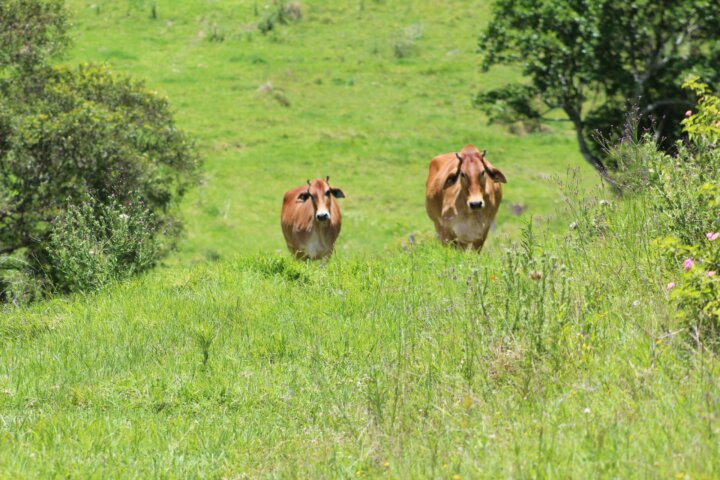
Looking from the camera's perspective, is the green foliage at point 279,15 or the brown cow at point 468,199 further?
the green foliage at point 279,15

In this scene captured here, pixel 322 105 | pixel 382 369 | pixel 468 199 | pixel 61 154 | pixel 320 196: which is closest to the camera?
pixel 382 369

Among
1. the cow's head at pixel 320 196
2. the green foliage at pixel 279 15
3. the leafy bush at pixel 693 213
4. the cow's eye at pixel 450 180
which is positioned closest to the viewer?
the leafy bush at pixel 693 213

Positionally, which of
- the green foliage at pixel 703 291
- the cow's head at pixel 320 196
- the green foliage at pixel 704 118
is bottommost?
the cow's head at pixel 320 196

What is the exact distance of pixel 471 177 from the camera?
1359cm

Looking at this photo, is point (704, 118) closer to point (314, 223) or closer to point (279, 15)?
point (314, 223)

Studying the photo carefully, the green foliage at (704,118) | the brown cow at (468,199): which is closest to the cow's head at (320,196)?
the brown cow at (468,199)

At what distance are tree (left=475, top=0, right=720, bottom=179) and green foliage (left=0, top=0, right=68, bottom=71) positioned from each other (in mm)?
13419

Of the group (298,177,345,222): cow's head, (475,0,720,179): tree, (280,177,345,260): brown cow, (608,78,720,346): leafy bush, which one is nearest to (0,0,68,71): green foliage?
(280,177,345,260): brown cow

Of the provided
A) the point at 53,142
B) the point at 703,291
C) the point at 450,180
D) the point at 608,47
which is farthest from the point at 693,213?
the point at 608,47

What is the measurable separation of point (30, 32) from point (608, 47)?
1679 centimetres

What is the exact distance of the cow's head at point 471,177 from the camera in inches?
534

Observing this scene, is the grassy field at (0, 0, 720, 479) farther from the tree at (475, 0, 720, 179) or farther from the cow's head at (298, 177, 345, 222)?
the tree at (475, 0, 720, 179)

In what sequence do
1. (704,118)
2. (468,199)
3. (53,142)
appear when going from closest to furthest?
(704,118) < (468,199) < (53,142)

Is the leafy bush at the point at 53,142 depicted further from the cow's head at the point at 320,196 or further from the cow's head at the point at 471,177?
the cow's head at the point at 471,177
